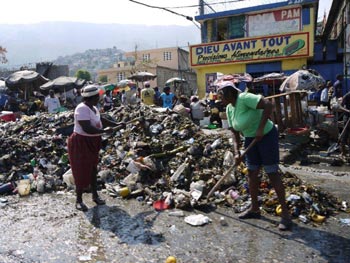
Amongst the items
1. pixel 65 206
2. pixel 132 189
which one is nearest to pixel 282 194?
pixel 132 189

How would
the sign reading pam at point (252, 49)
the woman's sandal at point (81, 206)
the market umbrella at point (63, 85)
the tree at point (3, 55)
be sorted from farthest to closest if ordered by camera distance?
the tree at point (3, 55) < the market umbrella at point (63, 85) < the sign reading pam at point (252, 49) < the woman's sandal at point (81, 206)

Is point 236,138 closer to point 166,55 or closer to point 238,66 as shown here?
point 238,66

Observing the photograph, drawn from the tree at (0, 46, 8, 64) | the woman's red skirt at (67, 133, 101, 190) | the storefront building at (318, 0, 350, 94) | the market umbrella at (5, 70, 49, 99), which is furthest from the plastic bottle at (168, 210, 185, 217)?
the tree at (0, 46, 8, 64)

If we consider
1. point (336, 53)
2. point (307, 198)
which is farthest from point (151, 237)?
point (336, 53)

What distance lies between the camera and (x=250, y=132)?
12.4ft

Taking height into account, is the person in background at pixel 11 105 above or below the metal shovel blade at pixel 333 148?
above

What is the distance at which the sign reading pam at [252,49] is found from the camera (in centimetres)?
1598

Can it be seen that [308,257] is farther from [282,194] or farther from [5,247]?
[5,247]

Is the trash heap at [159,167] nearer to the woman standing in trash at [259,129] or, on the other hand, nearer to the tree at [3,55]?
the woman standing in trash at [259,129]

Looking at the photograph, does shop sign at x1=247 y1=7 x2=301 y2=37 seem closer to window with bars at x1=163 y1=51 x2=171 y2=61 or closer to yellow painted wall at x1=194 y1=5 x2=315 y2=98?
yellow painted wall at x1=194 y1=5 x2=315 y2=98

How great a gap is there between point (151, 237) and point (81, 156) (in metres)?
1.53

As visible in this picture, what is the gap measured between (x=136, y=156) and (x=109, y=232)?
228 centimetres

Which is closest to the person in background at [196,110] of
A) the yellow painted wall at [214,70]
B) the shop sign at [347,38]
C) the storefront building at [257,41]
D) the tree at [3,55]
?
the storefront building at [257,41]

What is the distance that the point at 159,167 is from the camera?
564 cm
